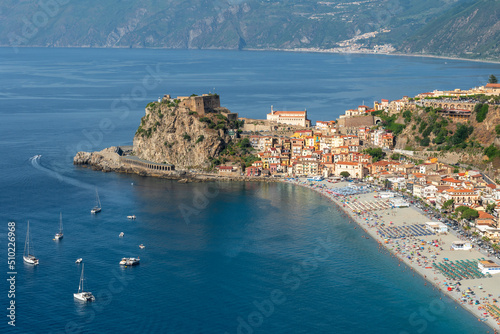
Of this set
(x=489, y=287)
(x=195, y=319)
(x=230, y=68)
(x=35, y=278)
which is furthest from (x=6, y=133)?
(x=230, y=68)

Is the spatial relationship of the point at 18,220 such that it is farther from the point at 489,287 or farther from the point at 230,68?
the point at 230,68

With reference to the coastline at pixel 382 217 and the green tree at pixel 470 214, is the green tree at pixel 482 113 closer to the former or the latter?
the coastline at pixel 382 217

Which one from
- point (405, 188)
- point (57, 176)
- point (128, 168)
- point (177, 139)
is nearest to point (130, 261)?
point (57, 176)

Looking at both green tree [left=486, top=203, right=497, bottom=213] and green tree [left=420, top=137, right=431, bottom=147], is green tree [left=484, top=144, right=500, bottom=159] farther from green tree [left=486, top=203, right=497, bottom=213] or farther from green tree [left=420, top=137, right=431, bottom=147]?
green tree [left=486, top=203, right=497, bottom=213]

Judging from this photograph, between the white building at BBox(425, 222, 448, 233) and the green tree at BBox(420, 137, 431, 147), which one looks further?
the green tree at BBox(420, 137, 431, 147)

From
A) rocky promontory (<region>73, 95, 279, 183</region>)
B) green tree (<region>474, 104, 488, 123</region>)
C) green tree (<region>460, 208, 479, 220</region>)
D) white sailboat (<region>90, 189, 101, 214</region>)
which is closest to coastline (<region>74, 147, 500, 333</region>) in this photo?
rocky promontory (<region>73, 95, 279, 183</region>)

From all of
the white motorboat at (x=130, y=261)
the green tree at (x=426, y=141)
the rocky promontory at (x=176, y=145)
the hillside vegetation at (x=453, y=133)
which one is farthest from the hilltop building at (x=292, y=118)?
the white motorboat at (x=130, y=261)
